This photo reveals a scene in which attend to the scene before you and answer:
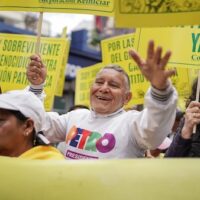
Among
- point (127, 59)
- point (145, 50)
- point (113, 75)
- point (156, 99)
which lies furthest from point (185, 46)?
point (156, 99)

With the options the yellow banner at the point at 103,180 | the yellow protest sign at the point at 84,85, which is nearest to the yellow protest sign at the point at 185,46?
the yellow banner at the point at 103,180

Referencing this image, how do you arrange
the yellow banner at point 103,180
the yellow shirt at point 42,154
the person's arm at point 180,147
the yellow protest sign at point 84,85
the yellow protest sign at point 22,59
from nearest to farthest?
the yellow banner at point 103,180, the yellow shirt at point 42,154, the person's arm at point 180,147, the yellow protest sign at point 22,59, the yellow protest sign at point 84,85

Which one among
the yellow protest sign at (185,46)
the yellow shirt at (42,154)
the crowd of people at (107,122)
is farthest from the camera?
the yellow protest sign at (185,46)

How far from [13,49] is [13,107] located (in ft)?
6.48

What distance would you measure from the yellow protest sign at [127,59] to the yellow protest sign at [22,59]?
19.4 inches

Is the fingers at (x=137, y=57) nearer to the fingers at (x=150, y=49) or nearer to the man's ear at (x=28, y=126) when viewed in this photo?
the fingers at (x=150, y=49)

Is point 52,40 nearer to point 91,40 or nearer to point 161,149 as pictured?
point 161,149

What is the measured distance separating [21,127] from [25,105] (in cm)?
9

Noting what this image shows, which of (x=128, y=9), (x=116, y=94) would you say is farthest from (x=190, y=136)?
(x=128, y=9)

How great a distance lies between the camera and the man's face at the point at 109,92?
236 cm

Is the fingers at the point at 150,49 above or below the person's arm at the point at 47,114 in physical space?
above

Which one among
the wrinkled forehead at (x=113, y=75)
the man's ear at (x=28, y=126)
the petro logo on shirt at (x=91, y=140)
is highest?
the wrinkled forehead at (x=113, y=75)

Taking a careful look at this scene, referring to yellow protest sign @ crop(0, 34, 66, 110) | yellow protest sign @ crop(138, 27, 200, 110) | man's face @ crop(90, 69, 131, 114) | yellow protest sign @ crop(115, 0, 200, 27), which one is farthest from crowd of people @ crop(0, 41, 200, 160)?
yellow protest sign @ crop(0, 34, 66, 110)

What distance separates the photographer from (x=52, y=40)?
3943mm
